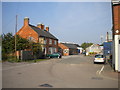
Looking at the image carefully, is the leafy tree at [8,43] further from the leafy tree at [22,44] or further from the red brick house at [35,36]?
the red brick house at [35,36]

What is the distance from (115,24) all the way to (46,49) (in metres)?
32.0

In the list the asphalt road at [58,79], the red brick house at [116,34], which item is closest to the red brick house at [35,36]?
the asphalt road at [58,79]

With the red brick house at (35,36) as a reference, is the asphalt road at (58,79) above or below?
below

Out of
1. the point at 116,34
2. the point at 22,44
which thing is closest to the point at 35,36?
the point at 22,44

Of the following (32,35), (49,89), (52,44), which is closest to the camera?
(49,89)

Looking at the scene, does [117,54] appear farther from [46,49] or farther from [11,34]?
[46,49]

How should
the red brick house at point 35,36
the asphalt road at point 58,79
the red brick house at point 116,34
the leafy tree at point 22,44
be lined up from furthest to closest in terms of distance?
1. the red brick house at point 35,36
2. the leafy tree at point 22,44
3. the red brick house at point 116,34
4. the asphalt road at point 58,79

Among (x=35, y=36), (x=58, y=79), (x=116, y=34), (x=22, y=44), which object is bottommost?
(x=58, y=79)

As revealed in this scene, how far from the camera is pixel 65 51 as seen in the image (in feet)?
225

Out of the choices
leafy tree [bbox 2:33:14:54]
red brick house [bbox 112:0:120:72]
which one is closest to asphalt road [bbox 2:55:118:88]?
red brick house [bbox 112:0:120:72]

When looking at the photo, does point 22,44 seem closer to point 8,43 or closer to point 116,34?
point 8,43

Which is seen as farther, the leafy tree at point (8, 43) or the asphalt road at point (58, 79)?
the leafy tree at point (8, 43)

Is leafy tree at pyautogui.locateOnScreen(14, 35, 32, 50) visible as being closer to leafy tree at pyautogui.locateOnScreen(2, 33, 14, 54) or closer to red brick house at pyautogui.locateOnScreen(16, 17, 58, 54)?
leafy tree at pyautogui.locateOnScreen(2, 33, 14, 54)

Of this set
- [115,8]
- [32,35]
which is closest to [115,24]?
[115,8]
